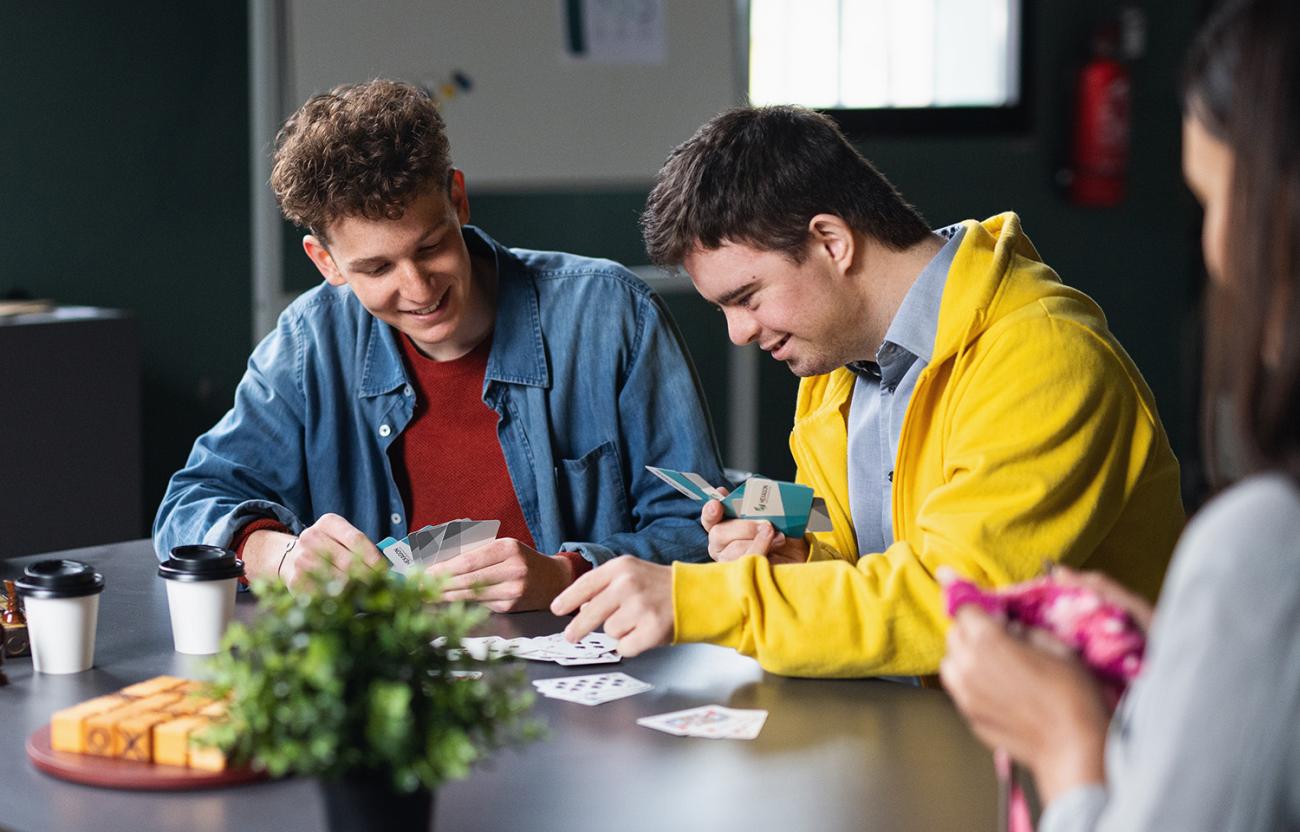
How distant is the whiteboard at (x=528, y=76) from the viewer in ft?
11.5

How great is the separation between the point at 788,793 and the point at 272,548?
922mm

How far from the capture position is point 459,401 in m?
2.22

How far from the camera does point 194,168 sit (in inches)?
141

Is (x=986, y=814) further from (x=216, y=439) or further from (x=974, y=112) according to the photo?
(x=974, y=112)

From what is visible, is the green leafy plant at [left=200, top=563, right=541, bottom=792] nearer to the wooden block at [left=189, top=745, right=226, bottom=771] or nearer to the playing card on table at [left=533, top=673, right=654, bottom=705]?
the wooden block at [left=189, top=745, right=226, bottom=771]

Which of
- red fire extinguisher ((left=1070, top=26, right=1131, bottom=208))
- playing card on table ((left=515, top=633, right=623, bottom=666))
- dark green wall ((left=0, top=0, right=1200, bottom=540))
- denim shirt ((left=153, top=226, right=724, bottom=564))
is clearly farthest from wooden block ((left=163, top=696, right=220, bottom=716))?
red fire extinguisher ((left=1070, top=26, right=1131, bottom=208))

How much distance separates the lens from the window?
4922 mm

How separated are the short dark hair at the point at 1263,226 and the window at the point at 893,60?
3.99 metres

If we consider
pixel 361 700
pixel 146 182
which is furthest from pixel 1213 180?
pixel 146 182

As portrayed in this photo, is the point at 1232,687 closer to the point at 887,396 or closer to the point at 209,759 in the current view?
the point at 209,759

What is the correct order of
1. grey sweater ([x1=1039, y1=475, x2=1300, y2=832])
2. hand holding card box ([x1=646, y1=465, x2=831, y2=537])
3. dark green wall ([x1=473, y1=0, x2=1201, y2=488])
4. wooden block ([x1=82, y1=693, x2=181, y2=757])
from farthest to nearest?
1. dark green wall ([x1=473, y1=0, x2=1201, y2=488])
2. hand holding card box ([x1=646, y1=465, x2=831, y2=537])
3. wooden block ([x1=82, y1=693, x2=181, y2=757])
4. grey sweater ([x1=1039, y1=475, x2=1300, y2=832])

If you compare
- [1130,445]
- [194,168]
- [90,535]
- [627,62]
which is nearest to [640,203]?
[627,62]

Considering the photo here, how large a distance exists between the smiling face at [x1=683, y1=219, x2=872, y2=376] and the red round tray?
873 mm

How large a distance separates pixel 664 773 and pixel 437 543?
62 centimetres
